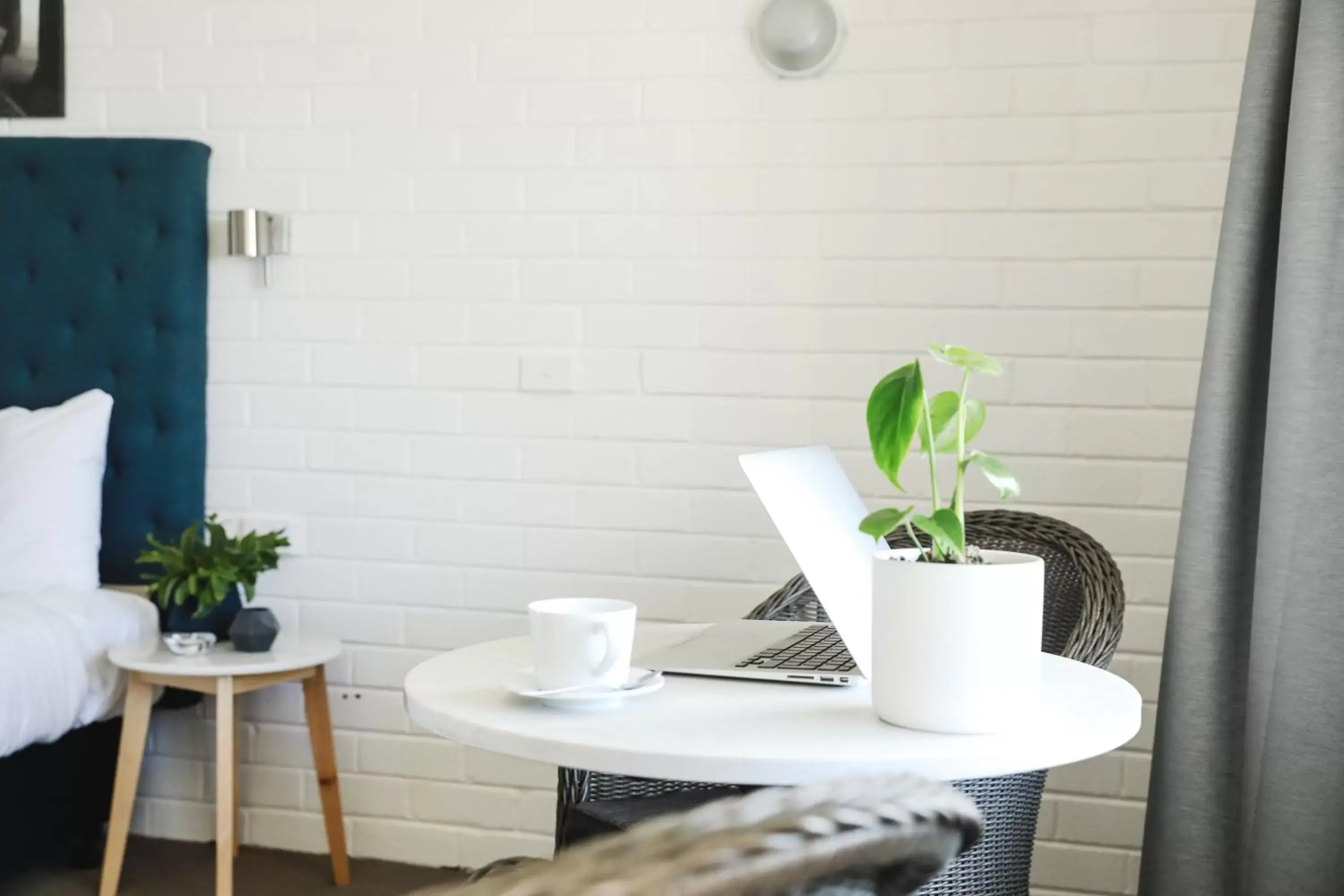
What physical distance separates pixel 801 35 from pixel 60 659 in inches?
77.7

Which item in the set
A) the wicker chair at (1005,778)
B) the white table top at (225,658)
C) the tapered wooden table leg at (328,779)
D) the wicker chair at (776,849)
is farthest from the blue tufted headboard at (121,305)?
the wicker chair at (776,849)

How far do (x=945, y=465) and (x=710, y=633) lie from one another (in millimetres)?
1150

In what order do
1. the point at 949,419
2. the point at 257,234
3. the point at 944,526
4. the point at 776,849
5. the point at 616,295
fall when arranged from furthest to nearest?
the point at 257,234 → the point at 616,295 → the point at 949,419 → the point at 944,526 → the point at 776,849

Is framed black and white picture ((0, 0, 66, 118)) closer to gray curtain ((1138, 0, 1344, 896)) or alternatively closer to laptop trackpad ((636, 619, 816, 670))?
laptop trackpad ((636, 619, 816, 670))

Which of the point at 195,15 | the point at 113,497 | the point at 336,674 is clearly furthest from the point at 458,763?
the point at 195,15

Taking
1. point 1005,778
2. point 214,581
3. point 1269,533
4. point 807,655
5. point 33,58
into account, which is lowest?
point 214,581

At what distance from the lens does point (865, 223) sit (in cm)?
285

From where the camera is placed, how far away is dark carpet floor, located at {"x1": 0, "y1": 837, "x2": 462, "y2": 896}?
2.98m

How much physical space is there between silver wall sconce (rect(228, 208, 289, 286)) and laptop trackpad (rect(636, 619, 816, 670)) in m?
1.71

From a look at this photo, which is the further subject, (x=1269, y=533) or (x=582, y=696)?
(x=1269, y=533)

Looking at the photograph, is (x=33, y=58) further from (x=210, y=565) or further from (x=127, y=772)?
(x=127, y=772)

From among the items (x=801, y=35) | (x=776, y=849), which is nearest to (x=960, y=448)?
(x=776, y=849)

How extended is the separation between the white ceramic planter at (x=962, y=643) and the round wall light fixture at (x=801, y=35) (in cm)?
178

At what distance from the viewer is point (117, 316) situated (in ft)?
10.6
